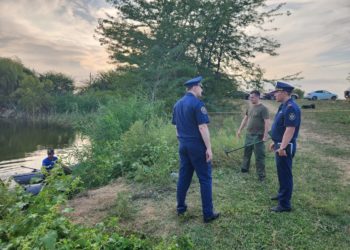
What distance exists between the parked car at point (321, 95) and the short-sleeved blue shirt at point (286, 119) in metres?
36.0

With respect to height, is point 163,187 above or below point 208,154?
below

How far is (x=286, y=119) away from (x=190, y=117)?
1468mm

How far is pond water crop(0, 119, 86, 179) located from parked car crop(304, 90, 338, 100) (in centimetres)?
2586

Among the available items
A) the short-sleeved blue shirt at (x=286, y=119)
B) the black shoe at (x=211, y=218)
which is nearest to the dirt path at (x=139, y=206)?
the black shoe at (x=211, y=218)

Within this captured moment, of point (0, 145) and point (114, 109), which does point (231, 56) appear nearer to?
point (114, 109)

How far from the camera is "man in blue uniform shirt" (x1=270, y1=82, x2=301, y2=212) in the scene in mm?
5203

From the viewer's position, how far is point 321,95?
126ft

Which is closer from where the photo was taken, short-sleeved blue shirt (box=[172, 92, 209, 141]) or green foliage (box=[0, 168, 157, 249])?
green foliage (box=[0, 168, 157, 249])

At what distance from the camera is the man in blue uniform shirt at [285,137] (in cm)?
520

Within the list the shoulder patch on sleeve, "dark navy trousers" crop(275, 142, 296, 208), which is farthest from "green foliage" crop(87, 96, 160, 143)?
the shoulder patch on sleeve

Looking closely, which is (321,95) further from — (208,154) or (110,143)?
(208,154)

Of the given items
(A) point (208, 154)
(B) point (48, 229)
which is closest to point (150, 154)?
(A) point (208, 154)

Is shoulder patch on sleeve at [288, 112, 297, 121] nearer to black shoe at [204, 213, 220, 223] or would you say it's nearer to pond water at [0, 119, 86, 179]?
black shoe at [204, 213, 220, 223]

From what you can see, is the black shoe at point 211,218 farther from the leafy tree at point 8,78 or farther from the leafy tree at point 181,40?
the leafy tree at point 8,78
